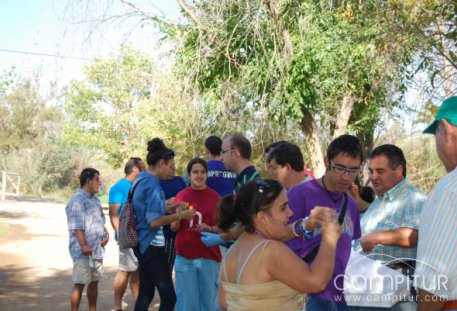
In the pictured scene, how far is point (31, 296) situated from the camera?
9.37m

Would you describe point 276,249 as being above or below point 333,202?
below

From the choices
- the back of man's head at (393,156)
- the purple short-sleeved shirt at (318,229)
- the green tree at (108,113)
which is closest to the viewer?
the purple short-sleeved shirt at (318,229)

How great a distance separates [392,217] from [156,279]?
8.97 ft

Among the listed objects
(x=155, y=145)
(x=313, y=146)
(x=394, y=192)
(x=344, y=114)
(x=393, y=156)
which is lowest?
(x=394, y=192)

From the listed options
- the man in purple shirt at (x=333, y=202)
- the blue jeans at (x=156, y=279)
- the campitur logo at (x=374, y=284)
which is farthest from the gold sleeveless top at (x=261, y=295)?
the blue jeans at (x=156, y=279)

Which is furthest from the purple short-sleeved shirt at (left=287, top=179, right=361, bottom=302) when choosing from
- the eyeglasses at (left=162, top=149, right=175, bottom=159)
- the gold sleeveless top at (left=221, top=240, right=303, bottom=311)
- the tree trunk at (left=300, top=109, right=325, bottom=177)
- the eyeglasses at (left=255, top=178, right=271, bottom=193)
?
the tree trunk at (left=300, top=109, right=325, bottom=177)

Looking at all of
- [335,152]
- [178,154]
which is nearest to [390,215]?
[335,152]

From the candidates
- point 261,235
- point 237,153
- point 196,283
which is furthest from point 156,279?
point 261,235

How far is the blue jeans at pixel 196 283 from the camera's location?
6.11 m

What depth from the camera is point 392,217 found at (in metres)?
4.12

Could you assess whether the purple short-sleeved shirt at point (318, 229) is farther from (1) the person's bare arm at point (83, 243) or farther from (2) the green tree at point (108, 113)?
(2) the green tree at point (108, 113)

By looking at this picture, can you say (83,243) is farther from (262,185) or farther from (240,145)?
(262,185)

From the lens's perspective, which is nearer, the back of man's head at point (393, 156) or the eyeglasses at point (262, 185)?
the eyeglasses at point (262, 185)

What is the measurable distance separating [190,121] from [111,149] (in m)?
21.7
